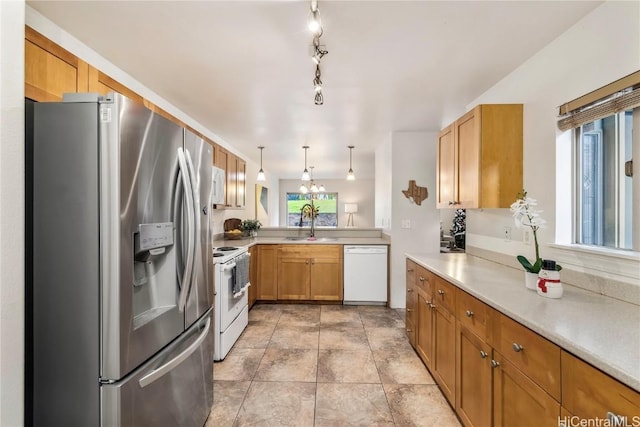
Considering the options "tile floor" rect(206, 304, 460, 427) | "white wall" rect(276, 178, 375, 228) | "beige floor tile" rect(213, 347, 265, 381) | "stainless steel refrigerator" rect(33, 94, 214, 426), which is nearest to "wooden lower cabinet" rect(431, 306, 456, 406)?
"tile floor" rect(206, 304, 460, 427)

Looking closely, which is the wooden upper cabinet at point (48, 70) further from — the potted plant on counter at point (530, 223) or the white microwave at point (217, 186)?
the potted plant on counter at point (530, 223)

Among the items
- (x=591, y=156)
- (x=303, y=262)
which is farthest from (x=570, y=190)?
(x=303, y=262)

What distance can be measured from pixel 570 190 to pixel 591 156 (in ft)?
0.71

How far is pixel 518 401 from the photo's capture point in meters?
1.22

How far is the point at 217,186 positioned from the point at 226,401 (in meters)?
2.04

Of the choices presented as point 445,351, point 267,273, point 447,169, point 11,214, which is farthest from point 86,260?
point 267,273

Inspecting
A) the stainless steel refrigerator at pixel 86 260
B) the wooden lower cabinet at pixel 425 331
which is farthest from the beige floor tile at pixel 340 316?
the stainless steel refrigerator at pixel 86 260

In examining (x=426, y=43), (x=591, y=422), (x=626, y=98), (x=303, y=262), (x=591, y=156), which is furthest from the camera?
(x=303, y=262)

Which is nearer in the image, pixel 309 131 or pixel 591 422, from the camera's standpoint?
pixel 591 422

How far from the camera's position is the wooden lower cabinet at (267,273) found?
13.9 feet

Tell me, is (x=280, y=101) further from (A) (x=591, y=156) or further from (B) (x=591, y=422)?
(B) (x=591, y=422)

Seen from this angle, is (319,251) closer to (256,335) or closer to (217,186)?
(256,335)

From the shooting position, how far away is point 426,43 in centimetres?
179

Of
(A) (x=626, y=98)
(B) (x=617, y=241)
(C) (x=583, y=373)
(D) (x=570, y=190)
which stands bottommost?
(C) (x=583, y=373)
